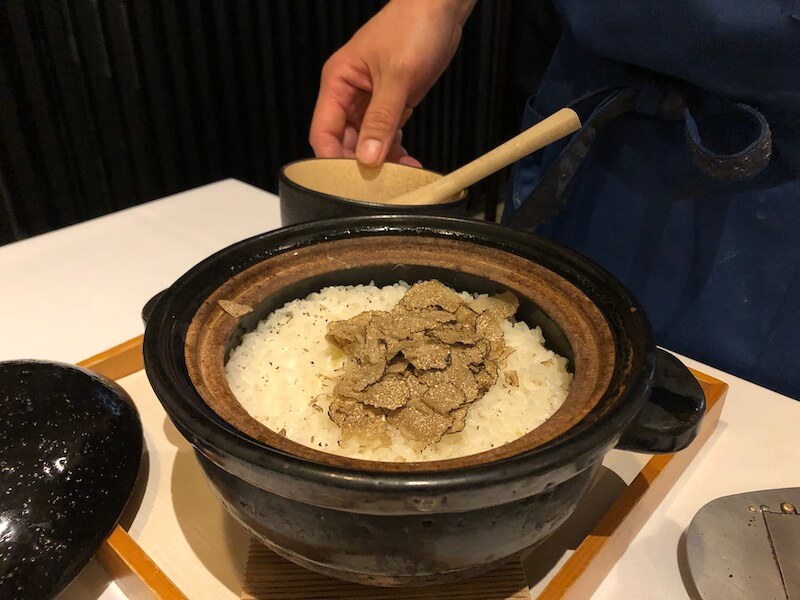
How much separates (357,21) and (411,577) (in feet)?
12.1

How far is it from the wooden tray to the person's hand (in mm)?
996

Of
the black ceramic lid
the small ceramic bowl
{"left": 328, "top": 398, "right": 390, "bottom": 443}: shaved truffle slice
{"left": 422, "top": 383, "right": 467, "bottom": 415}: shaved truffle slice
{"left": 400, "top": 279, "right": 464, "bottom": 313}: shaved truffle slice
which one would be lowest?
the black ceramic lid

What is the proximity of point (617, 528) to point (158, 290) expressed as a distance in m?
1.33

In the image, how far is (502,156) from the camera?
4.91 feet

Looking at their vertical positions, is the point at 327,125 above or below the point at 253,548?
above

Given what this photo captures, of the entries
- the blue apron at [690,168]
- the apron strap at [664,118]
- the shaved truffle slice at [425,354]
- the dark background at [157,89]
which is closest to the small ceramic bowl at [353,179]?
the apron strap at [664,118]

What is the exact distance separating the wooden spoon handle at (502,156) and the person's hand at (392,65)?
0.26 metres

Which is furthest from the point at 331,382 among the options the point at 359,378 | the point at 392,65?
the point at 392,65

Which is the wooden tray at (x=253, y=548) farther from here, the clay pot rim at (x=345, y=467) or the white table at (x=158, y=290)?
the clay pot rim at (x=345, y=467)

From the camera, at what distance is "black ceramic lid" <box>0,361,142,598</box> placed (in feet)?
2.90

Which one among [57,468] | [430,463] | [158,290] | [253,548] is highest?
[430,463]

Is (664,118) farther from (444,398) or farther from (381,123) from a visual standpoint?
(444,398)

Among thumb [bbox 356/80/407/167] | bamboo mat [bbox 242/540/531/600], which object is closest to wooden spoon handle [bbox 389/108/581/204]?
thumb [bbox 356/80/407/167]

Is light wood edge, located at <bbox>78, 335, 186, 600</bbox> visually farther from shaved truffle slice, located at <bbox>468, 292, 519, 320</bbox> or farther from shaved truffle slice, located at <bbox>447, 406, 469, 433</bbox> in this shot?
shaved truffle slice, located at <bbox>468, 292, 519, 320</bbox>
